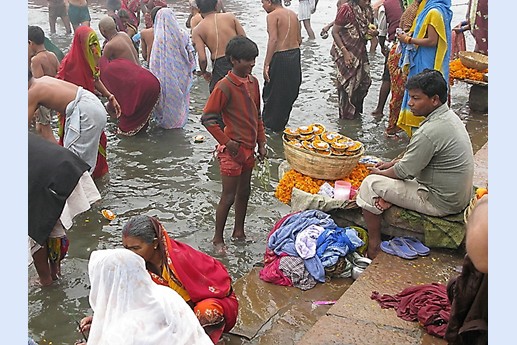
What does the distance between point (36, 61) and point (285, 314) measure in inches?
178

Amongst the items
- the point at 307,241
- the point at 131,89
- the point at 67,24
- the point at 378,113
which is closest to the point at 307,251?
the point at 307,241

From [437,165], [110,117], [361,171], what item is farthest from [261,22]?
[437,165]

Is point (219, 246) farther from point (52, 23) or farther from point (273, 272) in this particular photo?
point (52, 23)

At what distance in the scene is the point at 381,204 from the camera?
5105 mm

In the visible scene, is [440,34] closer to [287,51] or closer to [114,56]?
[287,51]

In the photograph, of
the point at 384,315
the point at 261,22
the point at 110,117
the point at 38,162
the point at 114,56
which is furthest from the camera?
the point at 261,22

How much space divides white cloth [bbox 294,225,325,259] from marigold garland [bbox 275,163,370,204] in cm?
58

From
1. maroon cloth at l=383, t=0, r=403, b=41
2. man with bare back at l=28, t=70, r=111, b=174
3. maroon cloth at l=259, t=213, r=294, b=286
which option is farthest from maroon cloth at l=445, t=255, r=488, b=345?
maroon cloth at l=383, t=0, r=403, b=41

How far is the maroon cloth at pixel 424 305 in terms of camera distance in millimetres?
4023

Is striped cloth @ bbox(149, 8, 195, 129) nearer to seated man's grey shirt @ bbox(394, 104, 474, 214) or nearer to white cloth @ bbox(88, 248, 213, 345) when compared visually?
seated man's grey shirt @ bbox(394, 104, 474, 214)

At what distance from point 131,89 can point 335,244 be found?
4.15m

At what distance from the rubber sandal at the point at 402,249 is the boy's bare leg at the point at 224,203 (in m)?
1.36

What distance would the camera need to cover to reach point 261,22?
55.9 ft

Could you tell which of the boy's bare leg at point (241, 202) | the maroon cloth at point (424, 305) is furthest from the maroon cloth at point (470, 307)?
the boy's bare leg at point (241, 202)
